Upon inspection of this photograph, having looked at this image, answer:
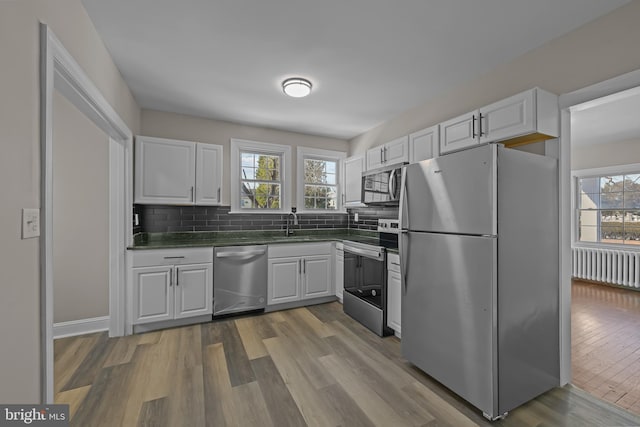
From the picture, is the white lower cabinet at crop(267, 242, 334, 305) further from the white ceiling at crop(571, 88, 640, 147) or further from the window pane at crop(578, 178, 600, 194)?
the window pane at crop(578, 178, 600, 194)

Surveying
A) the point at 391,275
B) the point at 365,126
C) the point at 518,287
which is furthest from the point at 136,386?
the point at 365,126

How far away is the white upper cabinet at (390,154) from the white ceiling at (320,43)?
19.2 inches

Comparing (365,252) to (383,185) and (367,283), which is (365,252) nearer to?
(367,283)

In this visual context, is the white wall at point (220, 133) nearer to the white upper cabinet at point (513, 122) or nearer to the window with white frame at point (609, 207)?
the white upper cabinet at point (513, 122)

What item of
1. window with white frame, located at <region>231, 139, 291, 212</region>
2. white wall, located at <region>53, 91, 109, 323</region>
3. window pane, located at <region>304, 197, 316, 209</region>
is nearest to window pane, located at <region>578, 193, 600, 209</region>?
window pane, located at <region>304, 197, 316, 209</region>

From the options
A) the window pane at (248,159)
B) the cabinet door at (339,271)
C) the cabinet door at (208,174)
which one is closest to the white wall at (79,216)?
the cabinet door at (208,174)

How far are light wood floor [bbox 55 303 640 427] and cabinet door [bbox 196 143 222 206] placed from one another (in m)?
1.56

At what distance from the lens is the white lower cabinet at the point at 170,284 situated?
277 cm

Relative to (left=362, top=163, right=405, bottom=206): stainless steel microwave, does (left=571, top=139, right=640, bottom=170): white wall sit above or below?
above

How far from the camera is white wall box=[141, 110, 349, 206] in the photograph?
3.39 m

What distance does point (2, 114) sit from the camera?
973 millimetres

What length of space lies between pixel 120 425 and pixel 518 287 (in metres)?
2.54

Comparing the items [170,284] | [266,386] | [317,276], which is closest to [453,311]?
[266,386]

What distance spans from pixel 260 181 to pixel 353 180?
4.49ft
